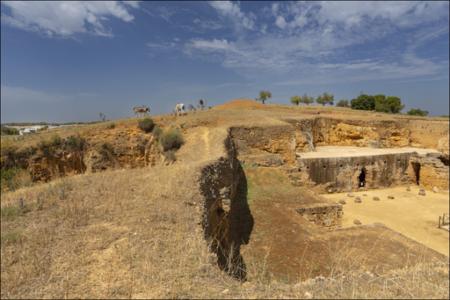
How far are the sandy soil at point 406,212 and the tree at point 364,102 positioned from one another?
24.5 metres

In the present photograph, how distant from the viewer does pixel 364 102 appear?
39.8 metres

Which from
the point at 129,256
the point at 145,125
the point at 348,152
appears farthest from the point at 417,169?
the point at 129,256

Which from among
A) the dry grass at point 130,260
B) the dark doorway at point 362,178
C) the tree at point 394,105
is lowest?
the dark doorway at point 362,178

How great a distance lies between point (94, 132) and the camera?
15.9 metres

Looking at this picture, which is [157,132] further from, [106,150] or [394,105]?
[394,105]

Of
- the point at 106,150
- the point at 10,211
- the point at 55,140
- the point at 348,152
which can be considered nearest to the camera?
the point at 10,211

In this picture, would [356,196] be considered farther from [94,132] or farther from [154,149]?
[94,132]

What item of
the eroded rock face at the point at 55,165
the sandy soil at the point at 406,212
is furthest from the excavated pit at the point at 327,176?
the eroded rock face at the point at 55,165

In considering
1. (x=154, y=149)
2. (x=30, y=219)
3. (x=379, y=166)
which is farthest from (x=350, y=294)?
(x=379, y=166)

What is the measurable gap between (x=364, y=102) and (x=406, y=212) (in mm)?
30181

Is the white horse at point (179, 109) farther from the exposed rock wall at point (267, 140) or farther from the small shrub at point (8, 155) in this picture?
the small shrub at point (8, 155)

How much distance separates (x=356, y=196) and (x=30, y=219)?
15551 mm

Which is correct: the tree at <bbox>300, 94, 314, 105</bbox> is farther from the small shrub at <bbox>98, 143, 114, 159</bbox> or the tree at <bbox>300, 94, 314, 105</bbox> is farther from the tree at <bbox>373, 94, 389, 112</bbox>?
the small shrub at <bbox>98, 143, 114, 159</bbox>

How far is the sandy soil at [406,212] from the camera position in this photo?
1074 cm
